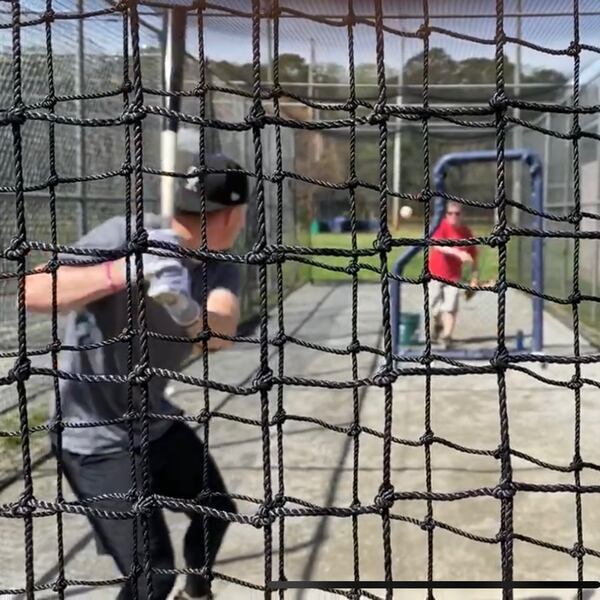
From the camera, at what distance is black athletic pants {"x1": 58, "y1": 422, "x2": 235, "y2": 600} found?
6.54 feet

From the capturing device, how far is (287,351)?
6.61 meters

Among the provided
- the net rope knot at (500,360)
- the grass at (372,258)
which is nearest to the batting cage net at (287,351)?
the net rope knot at (500,360)

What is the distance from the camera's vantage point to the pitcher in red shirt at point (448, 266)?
6.06 metres

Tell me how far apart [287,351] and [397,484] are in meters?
3.20

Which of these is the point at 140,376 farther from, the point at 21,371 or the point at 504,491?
the point at 504,491

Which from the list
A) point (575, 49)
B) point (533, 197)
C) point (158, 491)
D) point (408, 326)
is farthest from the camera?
point (408, 326)

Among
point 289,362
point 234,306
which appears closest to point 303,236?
point 289,362

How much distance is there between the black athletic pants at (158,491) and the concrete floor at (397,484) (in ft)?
1.05

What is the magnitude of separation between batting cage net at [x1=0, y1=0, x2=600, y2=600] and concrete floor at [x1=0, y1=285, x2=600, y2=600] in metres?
0.01

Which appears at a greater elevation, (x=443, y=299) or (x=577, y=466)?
(x=577, y=466)

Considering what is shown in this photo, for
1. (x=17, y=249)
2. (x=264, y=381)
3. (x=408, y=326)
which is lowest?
(x=408, y=326)

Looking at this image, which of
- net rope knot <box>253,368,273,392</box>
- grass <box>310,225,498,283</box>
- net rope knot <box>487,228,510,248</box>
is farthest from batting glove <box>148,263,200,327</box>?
grass <box>310,225,498,283</box>

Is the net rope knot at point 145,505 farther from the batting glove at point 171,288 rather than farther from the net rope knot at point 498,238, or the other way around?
the net rope knot at point 498,238

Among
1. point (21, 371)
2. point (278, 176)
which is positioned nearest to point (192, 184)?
point (278, 176)
